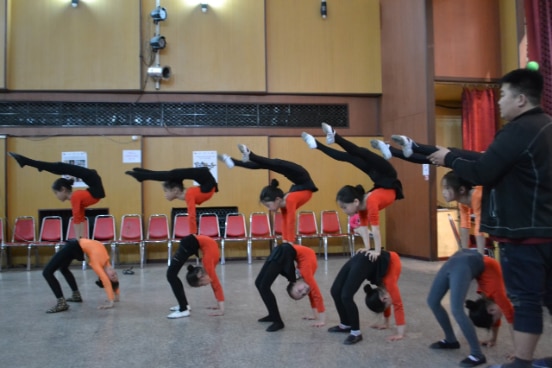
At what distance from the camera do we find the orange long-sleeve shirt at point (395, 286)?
11.8ft

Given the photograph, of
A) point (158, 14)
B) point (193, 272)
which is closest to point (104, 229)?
point (158, 14)

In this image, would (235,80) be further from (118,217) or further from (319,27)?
(118,217)

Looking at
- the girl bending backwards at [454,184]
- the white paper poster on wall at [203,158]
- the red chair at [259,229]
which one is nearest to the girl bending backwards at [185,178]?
the girl bending backwards at [454,184]

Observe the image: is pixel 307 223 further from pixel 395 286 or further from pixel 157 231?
pixel 395 286

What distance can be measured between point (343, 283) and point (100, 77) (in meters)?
6.61

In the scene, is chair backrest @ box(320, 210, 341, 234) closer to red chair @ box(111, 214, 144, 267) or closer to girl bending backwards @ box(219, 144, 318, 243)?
red chair @ box(111, 214, 144, 267)

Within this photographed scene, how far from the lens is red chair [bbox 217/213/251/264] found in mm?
8164

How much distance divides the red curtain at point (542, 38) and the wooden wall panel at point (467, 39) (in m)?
2.42

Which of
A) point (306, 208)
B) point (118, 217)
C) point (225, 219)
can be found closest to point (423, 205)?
point (306, 208)

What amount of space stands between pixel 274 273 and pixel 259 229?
450cm

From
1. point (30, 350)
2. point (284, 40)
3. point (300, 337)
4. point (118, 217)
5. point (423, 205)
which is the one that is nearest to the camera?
point (30, 350)

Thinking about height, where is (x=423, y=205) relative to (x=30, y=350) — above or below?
above

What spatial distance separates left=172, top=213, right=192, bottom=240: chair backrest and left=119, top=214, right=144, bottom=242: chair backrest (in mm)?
597

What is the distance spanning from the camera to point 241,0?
8.86 meters
